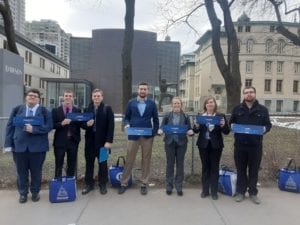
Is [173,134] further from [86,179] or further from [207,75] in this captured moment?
[207,75]

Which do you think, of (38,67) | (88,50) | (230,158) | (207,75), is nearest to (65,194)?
(230,158)

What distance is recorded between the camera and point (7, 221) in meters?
6.24

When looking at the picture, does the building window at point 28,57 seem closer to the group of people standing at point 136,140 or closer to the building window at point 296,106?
the building window at point 296,106

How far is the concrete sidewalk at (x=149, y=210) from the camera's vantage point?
635 cm

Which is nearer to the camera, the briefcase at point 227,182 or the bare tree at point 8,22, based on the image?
the briefcase at point 227,182

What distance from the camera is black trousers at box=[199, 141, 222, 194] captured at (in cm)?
762

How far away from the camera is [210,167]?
7711 millimetres

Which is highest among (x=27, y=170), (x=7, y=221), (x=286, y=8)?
(x=286, y=8)

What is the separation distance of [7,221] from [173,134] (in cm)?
325

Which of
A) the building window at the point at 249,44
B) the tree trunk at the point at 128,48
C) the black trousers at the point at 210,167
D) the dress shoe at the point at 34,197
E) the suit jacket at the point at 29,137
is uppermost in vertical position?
the building window at the point at 249,44

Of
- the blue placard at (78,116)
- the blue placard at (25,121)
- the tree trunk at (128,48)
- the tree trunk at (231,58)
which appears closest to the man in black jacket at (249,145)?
the blue placard at (78,116)

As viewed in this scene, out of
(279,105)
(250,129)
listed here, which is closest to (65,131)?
(250,129)

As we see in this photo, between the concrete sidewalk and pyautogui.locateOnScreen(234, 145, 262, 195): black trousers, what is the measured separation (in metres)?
0.24

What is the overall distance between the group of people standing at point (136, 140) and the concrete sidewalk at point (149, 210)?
232 mm
